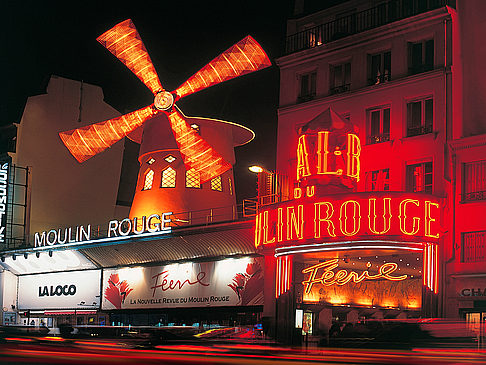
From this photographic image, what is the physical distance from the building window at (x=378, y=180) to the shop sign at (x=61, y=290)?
1189cm

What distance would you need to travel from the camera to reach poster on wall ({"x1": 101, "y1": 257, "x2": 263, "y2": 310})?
2288 centimetres

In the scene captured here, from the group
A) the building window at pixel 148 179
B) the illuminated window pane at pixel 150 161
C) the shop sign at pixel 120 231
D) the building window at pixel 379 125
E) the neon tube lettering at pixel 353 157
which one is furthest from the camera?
the illuminated window pane at pixel 150 161

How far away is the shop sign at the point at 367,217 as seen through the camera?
18156mm

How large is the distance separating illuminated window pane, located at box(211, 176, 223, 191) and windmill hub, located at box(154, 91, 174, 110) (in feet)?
9.79

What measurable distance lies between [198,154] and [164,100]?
2.40 metres

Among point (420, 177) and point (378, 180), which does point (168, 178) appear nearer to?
point (378, 180)

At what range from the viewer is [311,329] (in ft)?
74.5

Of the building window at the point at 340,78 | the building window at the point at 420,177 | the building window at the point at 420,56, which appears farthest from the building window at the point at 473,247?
the building window at the point at 340,78

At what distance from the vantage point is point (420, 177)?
19.8 meters

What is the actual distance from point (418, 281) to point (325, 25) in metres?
7.92

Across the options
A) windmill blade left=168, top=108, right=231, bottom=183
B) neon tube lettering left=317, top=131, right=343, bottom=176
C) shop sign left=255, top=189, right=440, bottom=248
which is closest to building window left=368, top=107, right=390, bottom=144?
neon tube lettering left=317, top=131, right=343, bottom=176

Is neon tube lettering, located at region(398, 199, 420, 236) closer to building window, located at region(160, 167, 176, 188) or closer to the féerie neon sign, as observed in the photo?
the féerie neon sign

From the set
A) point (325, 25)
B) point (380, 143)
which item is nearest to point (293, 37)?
point (325, 25)

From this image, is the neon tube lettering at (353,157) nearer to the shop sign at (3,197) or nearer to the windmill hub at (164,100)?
the windmill hub at (164,100)
